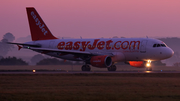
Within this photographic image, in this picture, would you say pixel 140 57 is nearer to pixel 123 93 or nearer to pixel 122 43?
pixel 122 43

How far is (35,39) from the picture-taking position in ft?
178

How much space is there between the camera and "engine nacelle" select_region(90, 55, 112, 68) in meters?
42.5

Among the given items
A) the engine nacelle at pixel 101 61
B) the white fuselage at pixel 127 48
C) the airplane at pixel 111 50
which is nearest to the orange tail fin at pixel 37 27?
the airplane at pixel 111 50

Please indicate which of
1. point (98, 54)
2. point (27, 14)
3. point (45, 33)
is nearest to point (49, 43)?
point (45, 33)

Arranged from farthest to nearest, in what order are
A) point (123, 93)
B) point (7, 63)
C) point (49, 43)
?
point (7, 63) < point (49, 43) < point (123, 93)

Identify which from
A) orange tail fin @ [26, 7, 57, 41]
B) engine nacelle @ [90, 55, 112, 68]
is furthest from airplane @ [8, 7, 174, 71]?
orange tail fin @ [26, 7, 57, 41]

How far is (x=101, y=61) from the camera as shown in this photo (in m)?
42.6

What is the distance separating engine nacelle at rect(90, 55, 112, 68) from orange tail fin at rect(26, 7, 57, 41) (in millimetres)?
12503

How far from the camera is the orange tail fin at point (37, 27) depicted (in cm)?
5378

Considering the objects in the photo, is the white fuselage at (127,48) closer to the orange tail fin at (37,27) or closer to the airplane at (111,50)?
the airplane at (111,50)

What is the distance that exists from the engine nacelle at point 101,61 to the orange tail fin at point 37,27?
12.5 meters

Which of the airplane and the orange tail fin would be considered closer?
the airplane

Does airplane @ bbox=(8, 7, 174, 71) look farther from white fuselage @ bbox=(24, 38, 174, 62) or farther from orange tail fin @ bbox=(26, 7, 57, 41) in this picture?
orange tail fin @ bbox=(26, 7, 57, 41)

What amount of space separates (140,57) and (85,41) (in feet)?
30.8
